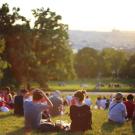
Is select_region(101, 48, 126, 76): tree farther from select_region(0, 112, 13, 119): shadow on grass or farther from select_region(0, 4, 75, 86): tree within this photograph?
select_region(0, 112, 13, 119): shadow on grass

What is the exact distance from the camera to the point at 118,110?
18.8 m

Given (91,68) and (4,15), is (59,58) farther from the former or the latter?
(91,68)

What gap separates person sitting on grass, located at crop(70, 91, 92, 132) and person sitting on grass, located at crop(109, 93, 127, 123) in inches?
79.4

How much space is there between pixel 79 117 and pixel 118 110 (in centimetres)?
246

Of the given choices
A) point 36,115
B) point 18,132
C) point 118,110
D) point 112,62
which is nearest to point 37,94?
point 36,115

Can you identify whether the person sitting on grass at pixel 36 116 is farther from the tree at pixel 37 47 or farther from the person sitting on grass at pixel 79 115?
the tree at pixel 37 47

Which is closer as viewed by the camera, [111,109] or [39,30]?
[111,109]

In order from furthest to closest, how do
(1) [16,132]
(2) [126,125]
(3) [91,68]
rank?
(3) [91,68] → (2) [126,125] → (1) [16,132]

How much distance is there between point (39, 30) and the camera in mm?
67938

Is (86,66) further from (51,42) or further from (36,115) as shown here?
(36,115)

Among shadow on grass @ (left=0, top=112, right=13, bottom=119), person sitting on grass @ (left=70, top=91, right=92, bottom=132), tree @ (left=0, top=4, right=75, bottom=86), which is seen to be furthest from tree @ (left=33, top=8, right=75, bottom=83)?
person sitting on grass @ (left=70, top=91, right=92, bottom=132)

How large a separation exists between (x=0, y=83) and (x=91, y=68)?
259 feet

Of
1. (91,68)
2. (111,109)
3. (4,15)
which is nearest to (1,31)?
(4,15)

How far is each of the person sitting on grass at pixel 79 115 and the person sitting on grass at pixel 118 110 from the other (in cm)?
202
